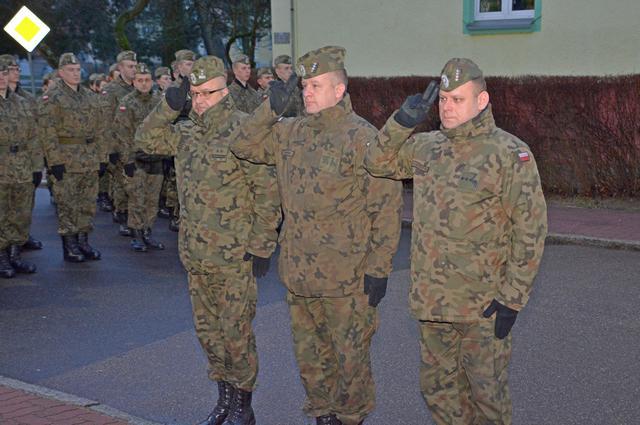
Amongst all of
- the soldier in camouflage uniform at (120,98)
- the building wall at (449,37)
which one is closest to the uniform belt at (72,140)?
the soldier in camouflage uniform at (120,98)

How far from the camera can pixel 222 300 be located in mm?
5109

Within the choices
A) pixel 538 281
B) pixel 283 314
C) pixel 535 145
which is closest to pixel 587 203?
pixel 535 145

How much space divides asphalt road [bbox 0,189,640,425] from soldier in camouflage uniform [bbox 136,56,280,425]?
0.49m

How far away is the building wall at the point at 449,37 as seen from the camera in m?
14.1

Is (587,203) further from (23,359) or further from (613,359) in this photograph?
(23,359)

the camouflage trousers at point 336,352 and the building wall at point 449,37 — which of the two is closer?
the camouflage trousers at point 336,352

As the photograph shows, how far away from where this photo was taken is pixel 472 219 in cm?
409

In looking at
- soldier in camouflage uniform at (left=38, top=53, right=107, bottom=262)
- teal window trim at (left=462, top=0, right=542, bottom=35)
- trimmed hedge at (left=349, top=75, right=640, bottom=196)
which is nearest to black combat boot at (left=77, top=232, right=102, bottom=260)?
soldier in camouflage uniform at (left=38, top=53, right=107, bottom=262)

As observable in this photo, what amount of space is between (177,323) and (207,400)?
188 centimetres

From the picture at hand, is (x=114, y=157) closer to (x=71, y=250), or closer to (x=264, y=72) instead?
(x=71, y=250)

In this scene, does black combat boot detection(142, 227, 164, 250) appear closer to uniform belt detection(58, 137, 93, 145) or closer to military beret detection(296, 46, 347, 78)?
uniform belt detection(58, 137, 93, 145)

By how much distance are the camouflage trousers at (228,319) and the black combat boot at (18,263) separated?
502 cm

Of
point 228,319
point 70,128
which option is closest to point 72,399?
point 228,319

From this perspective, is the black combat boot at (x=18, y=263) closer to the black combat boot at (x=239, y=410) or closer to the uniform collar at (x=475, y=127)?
the black combat boot at (x=239, y=410)
